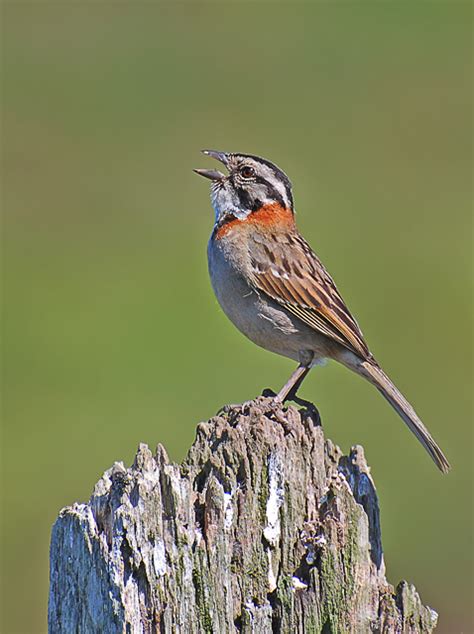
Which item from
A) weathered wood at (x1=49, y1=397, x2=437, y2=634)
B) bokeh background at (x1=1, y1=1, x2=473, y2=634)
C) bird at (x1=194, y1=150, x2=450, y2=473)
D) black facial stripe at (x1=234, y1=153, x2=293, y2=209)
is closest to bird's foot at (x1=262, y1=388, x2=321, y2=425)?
bird at (x1=194, y1=150, x2=450, y2=473)

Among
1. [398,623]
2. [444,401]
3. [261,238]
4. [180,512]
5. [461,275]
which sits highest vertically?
[461,275]

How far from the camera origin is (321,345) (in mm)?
8086

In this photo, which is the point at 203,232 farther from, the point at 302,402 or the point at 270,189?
the point at 302,402

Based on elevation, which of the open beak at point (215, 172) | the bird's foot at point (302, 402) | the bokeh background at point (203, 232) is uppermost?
the bokeh background at point (203, 232)

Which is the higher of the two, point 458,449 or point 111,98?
point 111,98

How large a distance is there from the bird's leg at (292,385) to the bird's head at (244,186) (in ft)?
3.69

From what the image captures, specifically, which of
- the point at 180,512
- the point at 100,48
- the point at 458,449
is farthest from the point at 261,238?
the point at 100,48

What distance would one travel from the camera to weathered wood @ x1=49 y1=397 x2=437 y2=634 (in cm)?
467

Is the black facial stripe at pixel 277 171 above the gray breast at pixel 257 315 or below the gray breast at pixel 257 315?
above

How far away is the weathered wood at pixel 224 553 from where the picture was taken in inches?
184

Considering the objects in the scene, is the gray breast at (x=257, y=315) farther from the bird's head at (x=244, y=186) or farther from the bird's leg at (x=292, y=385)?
the bird's head at (x=244, y=186)

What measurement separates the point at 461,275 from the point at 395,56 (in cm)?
1269

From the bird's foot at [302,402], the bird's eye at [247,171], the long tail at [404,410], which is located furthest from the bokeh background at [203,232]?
the bird's eye at [247,171]

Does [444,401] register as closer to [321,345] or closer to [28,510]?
[28,510]
